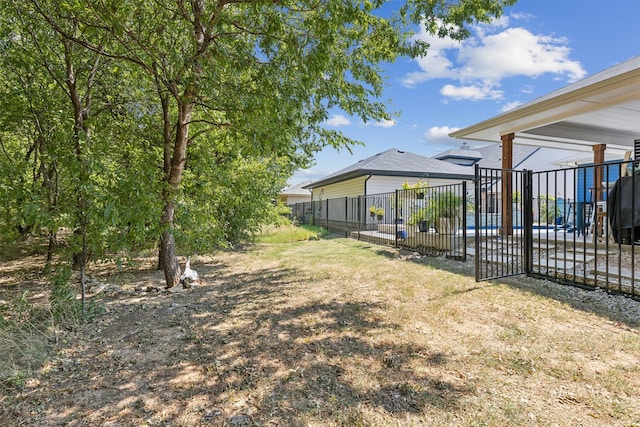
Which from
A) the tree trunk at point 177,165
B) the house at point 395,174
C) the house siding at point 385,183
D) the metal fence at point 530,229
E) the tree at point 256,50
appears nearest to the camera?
the tree at point 256,50

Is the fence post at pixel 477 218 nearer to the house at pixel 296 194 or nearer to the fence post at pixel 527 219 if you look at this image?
the fence post at pixel 527 219

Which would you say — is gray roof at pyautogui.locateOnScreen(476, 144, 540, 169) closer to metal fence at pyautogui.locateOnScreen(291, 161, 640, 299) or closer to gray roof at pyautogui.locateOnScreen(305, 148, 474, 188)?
gray roof at pyautogui.locateOnScreen(305, 148, 474, 188)

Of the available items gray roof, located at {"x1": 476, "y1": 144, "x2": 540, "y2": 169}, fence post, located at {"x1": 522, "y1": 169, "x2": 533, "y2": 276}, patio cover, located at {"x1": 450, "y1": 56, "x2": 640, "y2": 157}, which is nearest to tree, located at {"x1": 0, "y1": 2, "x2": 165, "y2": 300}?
fence post, located at {"x1": 522, "y1": 169, "x2": 533, "y2": 276}

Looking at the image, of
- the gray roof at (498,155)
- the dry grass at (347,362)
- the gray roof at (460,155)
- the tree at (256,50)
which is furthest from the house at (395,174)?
the dry grass at (347,362)

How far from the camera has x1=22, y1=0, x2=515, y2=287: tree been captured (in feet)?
12.2

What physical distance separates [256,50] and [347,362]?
432 cm

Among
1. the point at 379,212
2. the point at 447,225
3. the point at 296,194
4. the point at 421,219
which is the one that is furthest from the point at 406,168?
the point at 296,194

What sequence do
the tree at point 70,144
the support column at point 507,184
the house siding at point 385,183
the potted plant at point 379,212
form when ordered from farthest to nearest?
the house siding at point 385,183, the potted plant at point 379,212, the support column at point 507,184, the tree at point 70,144

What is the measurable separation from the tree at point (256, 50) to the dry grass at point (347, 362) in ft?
4.80

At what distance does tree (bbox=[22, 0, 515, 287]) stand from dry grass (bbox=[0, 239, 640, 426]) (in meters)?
1.46

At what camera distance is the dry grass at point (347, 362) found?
6.50 ft

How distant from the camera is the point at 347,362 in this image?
260 centimetres

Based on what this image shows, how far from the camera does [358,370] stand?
8.11ft

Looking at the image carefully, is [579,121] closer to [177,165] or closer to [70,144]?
[177,165]
